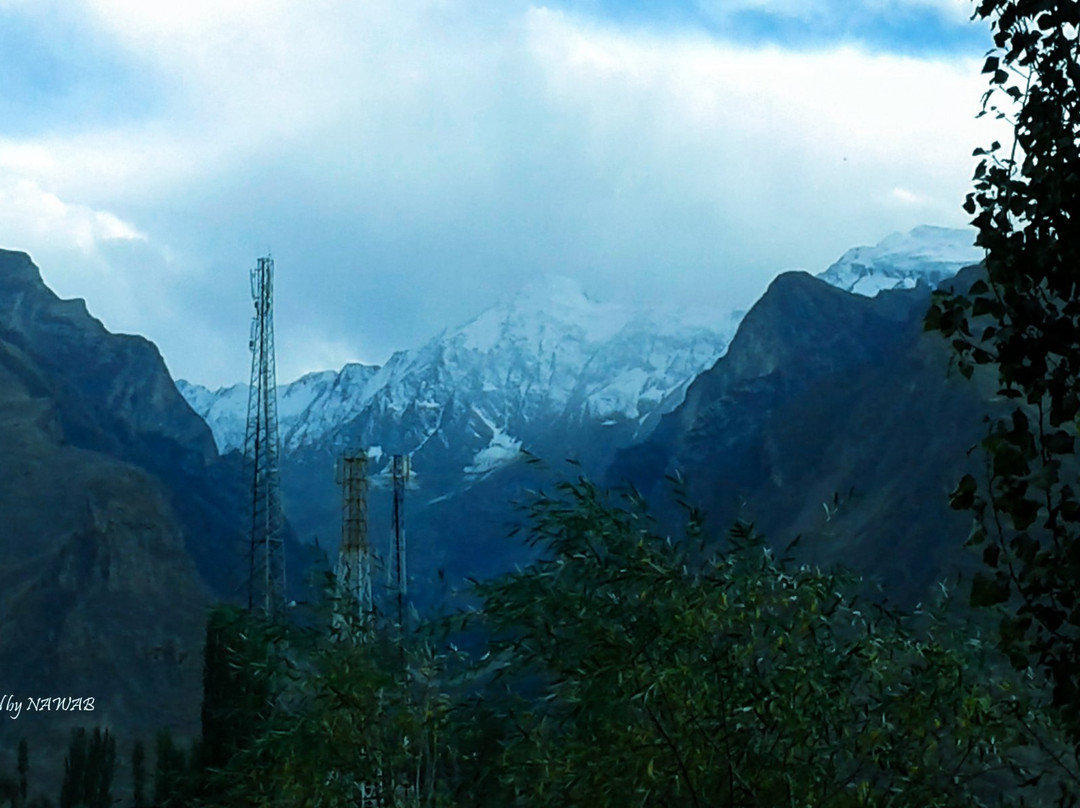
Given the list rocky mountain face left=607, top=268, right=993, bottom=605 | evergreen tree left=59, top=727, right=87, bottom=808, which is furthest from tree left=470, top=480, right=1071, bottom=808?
rocky mountain face left=607, top=268, right=993, bottom=605

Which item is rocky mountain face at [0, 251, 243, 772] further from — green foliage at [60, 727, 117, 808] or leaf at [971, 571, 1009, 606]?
leaf at [971, 571, 1009, 606]

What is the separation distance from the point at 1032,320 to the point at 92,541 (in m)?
120

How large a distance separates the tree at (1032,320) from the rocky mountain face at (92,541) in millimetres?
92089

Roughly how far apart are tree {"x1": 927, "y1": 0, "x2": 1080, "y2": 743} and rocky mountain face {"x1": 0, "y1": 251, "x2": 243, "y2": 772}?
9209 centimetres

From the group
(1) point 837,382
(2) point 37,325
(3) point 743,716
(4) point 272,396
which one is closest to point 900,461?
(1) point 837,382

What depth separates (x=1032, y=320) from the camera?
6.21 meters

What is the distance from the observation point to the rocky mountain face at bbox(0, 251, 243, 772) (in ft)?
343

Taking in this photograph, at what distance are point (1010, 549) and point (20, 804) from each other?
68.3 metres

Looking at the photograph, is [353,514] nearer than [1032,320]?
No

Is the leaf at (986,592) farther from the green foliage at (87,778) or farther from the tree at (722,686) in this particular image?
the green foliage at (87,778)

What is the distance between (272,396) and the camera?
209 ft

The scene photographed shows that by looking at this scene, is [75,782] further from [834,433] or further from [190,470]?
[190,470]

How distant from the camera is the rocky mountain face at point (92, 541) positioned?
10444cm

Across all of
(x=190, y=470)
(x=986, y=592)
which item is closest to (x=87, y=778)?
(x=986, y=592)
